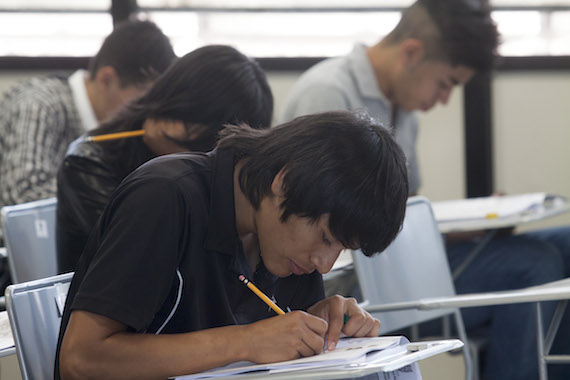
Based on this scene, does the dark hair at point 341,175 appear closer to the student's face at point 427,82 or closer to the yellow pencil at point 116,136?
the yellow pencil at point 116,136

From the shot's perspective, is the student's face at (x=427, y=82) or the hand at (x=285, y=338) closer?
the hand at (x=285, y=338)

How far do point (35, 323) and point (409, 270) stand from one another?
1098 millimetres

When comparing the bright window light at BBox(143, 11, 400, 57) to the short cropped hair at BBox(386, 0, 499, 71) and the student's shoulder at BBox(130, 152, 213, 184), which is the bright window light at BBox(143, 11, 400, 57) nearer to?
the short cropped hair at BBox(386, 0, 499, 71)

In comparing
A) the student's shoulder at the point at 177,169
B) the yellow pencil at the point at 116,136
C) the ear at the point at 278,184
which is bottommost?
the yellow pencil at the point at 116,136

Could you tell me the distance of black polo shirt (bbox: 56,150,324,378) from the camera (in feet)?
3.85

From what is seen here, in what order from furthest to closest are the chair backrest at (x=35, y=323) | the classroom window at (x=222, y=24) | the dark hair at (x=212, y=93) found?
the classroom window at (x=222, y=24) → the dark hair at (x=212, y=93) → the chair backrest at (x=35, y=323)

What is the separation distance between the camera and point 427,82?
2869 millimetres

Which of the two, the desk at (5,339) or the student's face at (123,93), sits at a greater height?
the student's face at (123,93)

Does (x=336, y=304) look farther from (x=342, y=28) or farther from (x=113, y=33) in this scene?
(x=342, y=28)

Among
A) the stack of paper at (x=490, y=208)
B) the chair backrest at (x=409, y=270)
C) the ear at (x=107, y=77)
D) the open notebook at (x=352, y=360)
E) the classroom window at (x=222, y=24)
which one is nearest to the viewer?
the open notebook at (x=352, y=360)

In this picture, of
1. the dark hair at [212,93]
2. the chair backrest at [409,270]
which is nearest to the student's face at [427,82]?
the chair backrest at [409,270]

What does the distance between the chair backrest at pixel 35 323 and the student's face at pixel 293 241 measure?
379mm

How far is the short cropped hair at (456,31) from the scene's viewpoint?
8.89ft

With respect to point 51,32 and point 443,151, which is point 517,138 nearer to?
point 443,151
